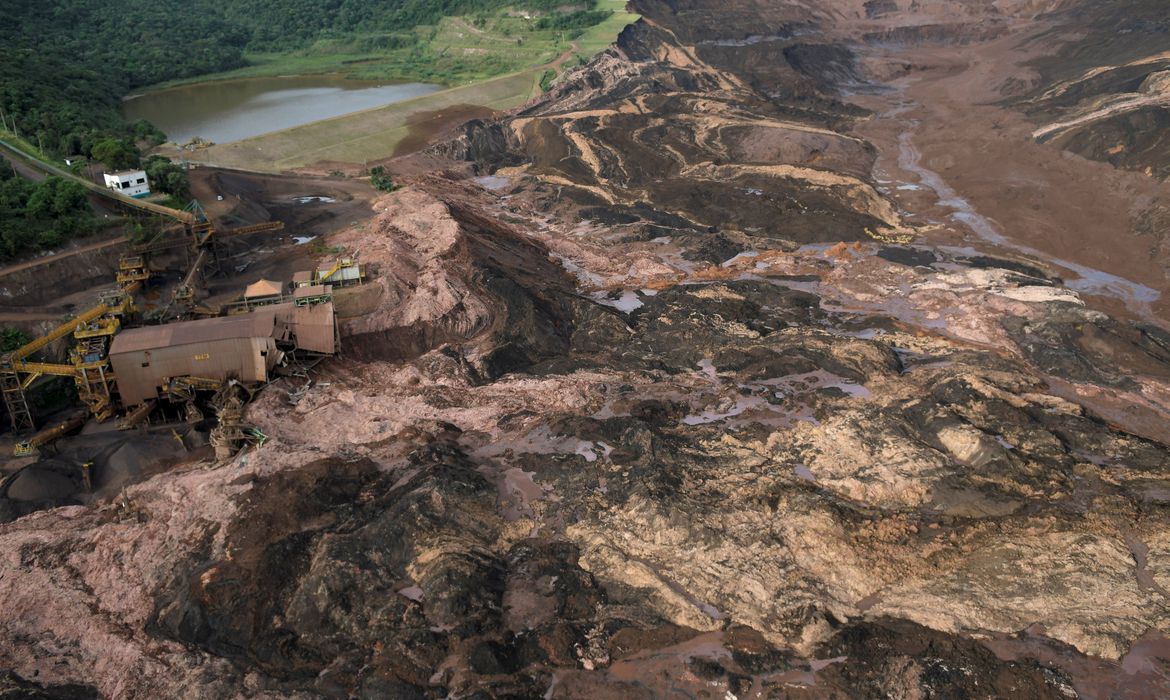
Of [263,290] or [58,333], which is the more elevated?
[58,333]

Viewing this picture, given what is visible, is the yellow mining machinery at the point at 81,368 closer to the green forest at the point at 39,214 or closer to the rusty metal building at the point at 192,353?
the rusty metal building at the point at 192,353

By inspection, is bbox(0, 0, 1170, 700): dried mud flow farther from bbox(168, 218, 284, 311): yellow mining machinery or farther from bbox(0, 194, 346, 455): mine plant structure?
bbox(168, 218, 284, 311): yellow mining machinery

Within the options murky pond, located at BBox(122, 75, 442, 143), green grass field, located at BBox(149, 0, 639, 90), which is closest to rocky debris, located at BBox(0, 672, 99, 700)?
murky pond, located at BBox(122, 75, 442, 143)

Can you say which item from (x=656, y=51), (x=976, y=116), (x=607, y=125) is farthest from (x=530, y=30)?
(x=976, y=116)

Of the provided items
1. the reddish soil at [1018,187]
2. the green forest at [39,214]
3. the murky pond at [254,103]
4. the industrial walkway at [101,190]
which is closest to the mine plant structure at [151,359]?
the green forest at [39,214]

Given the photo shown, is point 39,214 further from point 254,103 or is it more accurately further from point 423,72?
point 423,72

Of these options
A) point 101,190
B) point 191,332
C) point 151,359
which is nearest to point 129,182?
point 101,190

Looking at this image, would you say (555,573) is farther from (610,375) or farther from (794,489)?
(610,375)
